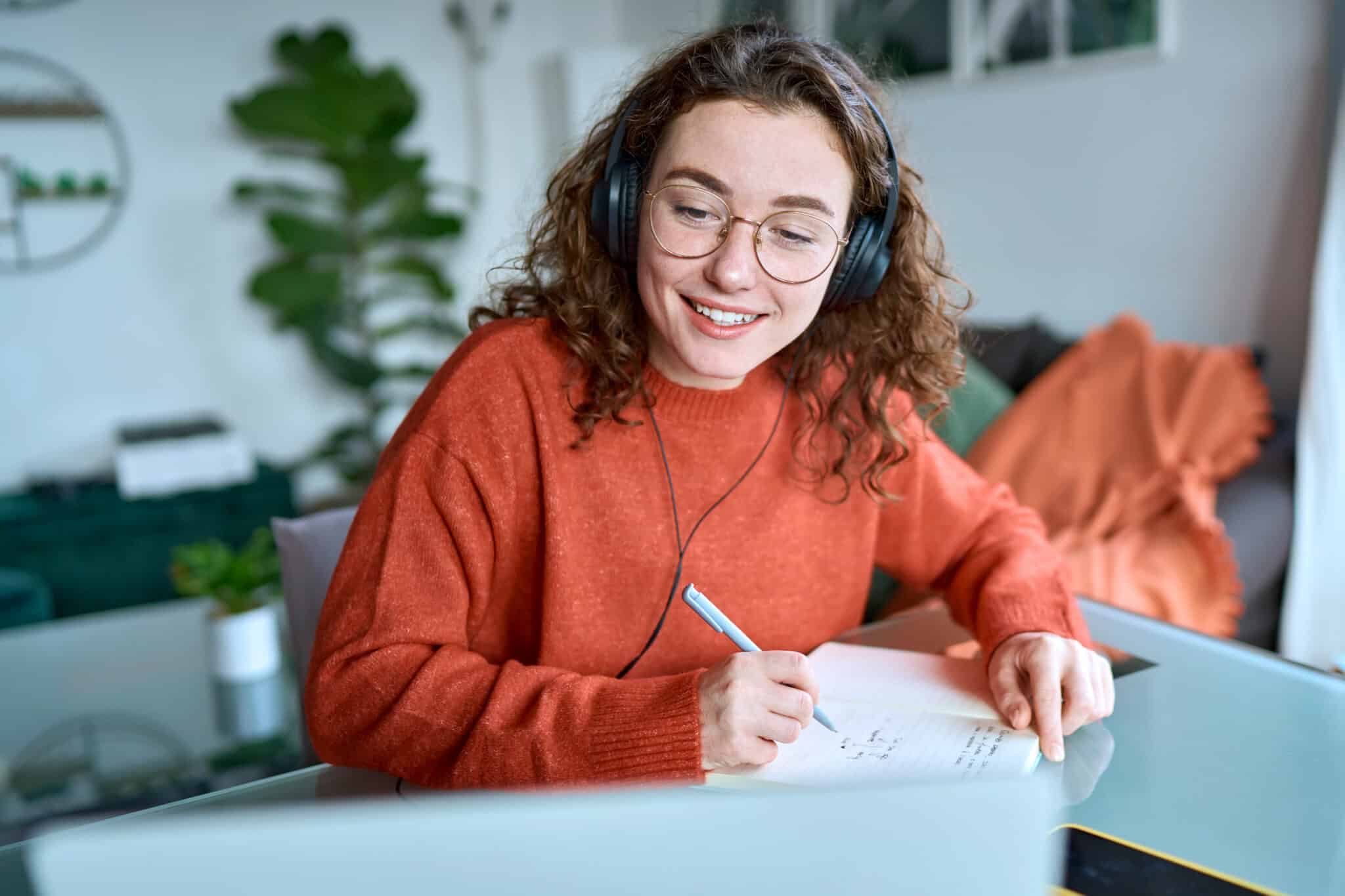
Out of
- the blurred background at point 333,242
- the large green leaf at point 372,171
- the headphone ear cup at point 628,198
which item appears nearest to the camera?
the headphone ear cup at point 628,198

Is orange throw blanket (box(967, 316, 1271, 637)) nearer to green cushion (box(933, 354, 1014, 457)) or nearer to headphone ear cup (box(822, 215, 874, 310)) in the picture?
green cushion (box(933, 354, 1014, 457))

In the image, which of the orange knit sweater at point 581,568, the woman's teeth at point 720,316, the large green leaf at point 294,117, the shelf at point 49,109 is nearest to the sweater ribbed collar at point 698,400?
the orange knit sweater at point 581,568

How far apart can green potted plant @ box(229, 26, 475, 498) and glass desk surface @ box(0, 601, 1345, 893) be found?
2.87 meters

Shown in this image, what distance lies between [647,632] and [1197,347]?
1.75 meters

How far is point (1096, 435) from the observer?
7.36 ft

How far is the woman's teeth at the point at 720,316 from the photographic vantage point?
3.04ft

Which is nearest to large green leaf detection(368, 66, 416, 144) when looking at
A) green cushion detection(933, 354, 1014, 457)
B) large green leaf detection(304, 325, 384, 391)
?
large green leaf detection(304, 325, 384, 391)

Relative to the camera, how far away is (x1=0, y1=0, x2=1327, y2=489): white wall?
231 centimetres

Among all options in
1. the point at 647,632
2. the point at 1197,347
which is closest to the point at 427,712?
the point at 647,632

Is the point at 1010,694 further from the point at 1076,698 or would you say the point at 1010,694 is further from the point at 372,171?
the point at 372,171

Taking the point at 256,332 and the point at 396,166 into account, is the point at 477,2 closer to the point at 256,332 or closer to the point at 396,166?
the point at 396,166

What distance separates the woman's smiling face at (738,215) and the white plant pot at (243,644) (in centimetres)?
105

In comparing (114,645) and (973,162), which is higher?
(973,162)

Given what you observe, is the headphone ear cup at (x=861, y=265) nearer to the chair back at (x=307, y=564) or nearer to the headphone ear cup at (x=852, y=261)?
the headphone ear cup at (x=852, y=261)
